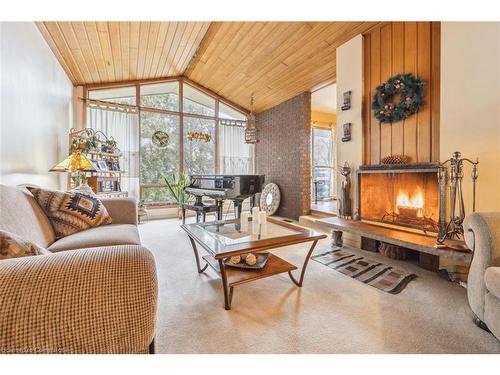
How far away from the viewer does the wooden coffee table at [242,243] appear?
61.7 inches

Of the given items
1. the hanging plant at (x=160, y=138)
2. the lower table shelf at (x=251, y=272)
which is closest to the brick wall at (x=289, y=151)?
the hanging plant at (x=160, y=138)

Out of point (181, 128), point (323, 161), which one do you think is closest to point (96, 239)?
point (181, 128)

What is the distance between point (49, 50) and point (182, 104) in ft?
8.69

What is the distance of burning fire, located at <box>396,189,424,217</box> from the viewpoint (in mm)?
2504

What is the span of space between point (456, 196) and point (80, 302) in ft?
9.58

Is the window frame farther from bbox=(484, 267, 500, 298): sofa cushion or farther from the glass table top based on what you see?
bbox=(484, 267, 500, 298): sofa cushion

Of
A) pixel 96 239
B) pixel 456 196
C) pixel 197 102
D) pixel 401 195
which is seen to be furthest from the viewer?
pixel 197 102

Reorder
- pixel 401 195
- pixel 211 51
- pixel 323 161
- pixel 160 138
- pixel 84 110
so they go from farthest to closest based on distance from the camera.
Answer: pixel 323 161
pixel 160 138
pixel 84 110
pixel 211 51
pixel 401 195

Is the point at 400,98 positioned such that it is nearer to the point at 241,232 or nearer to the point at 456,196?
the point at 456,196

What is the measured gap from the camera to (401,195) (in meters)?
2.67

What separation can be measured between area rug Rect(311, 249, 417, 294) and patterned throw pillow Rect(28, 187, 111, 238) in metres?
2.27

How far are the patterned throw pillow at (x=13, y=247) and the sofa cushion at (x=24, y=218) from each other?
46 cm

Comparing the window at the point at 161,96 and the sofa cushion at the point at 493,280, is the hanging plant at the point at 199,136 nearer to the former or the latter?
the window at the point at 161,96

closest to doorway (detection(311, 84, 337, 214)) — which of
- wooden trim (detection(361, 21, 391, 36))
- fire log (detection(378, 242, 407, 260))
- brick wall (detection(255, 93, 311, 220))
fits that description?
brick wall (detection(255, 93, 311, 220))
